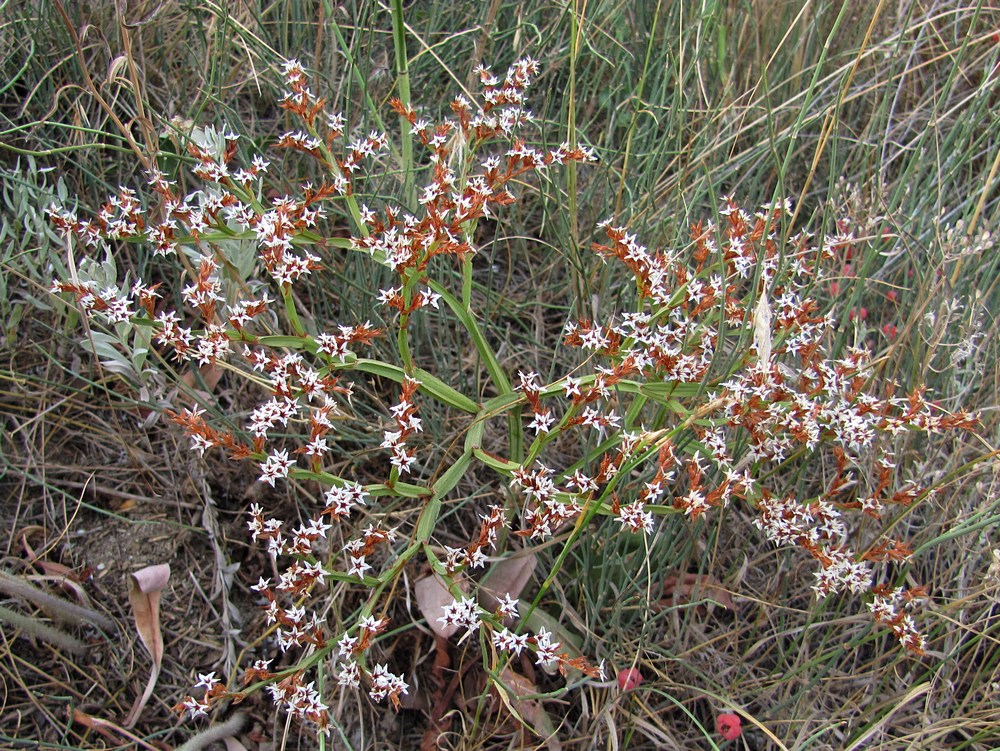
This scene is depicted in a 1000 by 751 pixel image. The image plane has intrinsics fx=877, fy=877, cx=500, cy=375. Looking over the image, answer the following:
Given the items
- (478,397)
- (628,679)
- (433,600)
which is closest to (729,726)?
(628,679)

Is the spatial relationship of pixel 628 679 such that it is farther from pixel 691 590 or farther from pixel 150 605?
pixel 150 605

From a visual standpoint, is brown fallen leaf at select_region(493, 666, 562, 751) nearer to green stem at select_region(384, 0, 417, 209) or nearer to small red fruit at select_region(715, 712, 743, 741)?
small red fruit at select_region(715, 712, 743, 741)

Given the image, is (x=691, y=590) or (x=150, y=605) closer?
(x=150, y=605)

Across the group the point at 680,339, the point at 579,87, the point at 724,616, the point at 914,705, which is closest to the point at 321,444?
the point at 680,339

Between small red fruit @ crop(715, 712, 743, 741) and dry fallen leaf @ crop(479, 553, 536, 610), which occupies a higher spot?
dry fallen leaf @ crop(479, 553, 536, 610)

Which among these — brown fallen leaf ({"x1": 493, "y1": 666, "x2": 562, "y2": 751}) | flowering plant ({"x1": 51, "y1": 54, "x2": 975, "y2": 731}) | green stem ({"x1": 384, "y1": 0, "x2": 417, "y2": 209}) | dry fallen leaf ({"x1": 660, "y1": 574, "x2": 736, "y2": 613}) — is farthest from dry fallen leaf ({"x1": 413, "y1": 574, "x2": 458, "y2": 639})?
green stem ({"x1": 384, "y1": 0, "x2": 417, "y2": 209})

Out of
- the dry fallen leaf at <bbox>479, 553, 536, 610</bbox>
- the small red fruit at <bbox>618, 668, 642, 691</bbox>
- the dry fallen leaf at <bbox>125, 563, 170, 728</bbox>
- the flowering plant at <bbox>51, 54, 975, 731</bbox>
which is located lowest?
the dry fallen leaf at <bbox>125, 563, 170, 728</bbox>

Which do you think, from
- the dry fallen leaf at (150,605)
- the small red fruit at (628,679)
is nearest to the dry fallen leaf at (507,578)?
the small red fruit at (628,679)

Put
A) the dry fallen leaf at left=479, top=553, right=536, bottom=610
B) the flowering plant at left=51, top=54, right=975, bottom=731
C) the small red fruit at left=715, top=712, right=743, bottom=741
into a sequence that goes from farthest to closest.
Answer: the dry fallen leaf at left=479, top=553, right=536, bottom=610 → the small red fruit at left=715, top=712, right=743, bottom=741 → the flowering plant at left=51, top=54, right=975, bottom=731

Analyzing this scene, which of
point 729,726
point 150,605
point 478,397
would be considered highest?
point 478,397
